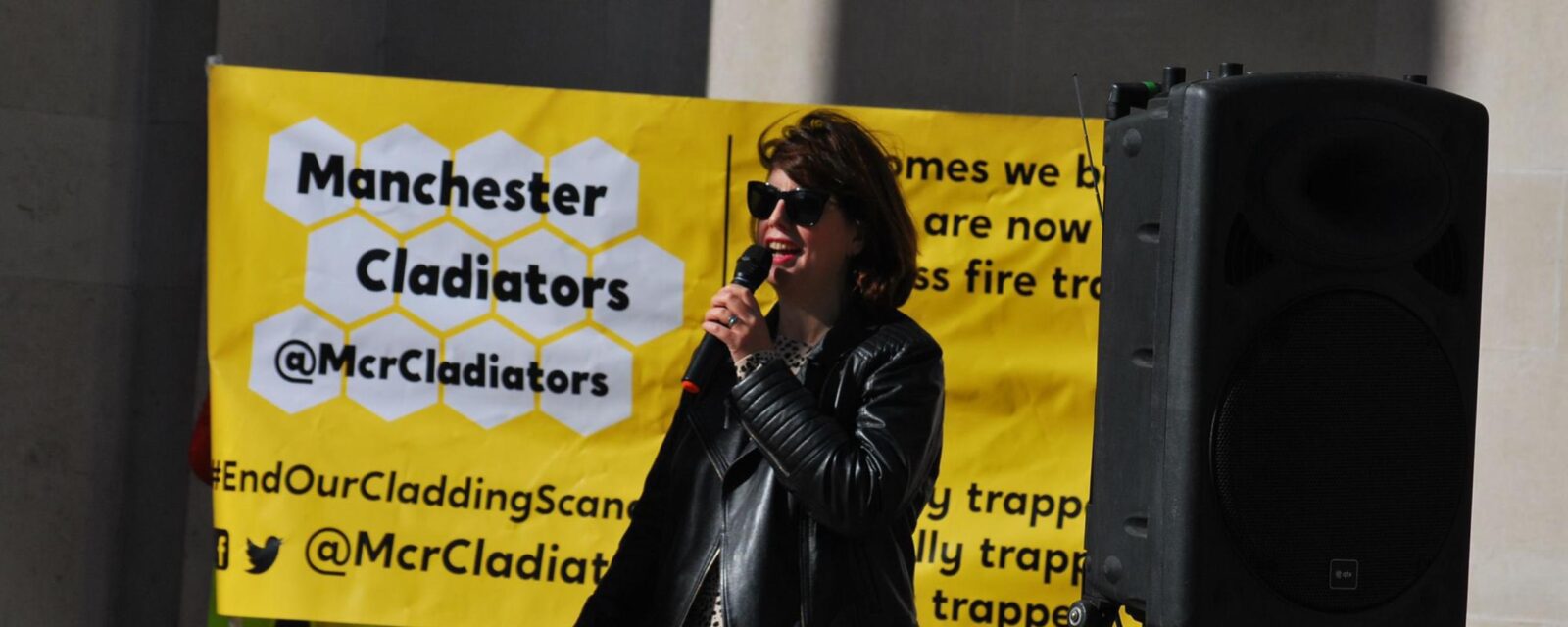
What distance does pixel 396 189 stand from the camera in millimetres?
5039

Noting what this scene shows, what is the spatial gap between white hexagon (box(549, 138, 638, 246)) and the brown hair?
1994 millimetres

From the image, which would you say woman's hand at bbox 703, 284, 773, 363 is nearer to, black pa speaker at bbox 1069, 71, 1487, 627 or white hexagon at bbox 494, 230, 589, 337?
black pa speaker at bbox 1069, 71, 1487, 627

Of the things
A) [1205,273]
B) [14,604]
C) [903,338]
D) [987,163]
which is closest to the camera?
[1205,273]

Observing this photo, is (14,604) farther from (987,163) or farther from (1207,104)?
(1207,104)

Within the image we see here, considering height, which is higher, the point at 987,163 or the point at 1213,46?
the point at 1213,46

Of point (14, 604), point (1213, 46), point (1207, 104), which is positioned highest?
point (1213, 46)

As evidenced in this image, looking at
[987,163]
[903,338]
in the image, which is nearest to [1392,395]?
[903,338]

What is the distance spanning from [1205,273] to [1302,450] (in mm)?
269

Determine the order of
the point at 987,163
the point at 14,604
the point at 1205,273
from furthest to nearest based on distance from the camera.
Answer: the point at 14,604, the point at 987,163, the point at 1205,273

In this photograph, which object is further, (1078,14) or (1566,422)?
(1078,14)

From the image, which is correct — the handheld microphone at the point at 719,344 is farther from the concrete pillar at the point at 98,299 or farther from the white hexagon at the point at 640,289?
the concrete pillar at the point at 98,299

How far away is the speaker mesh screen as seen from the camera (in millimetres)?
2396

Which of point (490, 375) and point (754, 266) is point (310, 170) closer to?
point (490, 375)

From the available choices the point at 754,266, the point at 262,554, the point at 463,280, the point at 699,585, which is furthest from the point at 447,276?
the point at 699,585
